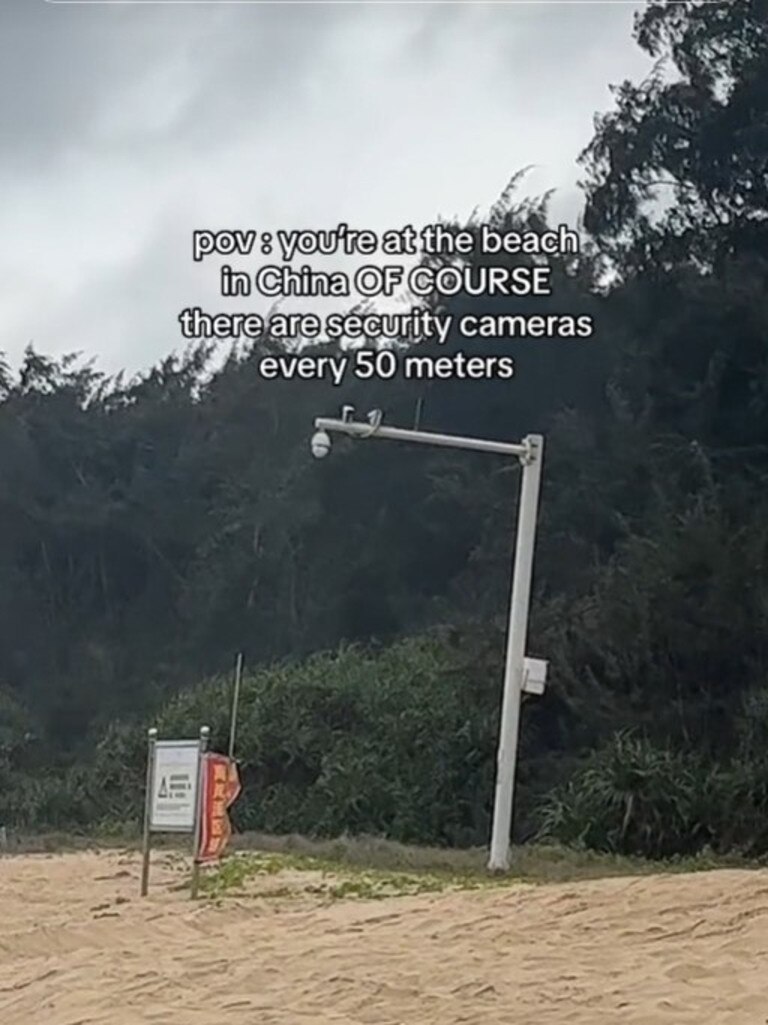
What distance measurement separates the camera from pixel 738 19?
20.4m

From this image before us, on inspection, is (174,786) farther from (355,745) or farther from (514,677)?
(355,745)

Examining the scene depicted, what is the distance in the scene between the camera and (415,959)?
6766mm

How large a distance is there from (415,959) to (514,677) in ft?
14.0

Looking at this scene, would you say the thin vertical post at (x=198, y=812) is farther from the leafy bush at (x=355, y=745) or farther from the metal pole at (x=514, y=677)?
the leafy bush at (x=355, y=745)

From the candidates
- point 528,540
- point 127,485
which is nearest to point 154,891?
point 528,540

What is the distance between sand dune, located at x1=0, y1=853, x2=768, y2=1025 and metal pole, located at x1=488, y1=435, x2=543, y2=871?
195cm

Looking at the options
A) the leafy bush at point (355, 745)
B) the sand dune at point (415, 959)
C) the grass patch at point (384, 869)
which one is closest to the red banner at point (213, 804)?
the grass patch at point (384, 869)

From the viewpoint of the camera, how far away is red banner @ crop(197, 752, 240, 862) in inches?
364

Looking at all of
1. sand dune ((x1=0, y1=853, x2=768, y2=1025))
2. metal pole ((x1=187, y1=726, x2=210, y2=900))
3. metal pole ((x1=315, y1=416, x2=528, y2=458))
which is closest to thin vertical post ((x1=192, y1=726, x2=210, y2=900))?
metal pole ((x1=187, y1=726, x2=210, y2=900))

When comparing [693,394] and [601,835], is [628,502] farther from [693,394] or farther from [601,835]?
[601,835]

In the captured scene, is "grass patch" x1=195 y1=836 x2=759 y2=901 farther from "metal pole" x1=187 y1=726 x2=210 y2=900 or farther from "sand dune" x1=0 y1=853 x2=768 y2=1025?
"sand dune" x1=0 y1=853 x2=768 y2=1025

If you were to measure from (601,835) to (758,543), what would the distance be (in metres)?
4.77

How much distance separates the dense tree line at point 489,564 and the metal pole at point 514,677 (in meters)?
4.24

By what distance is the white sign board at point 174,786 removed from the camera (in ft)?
30.6
